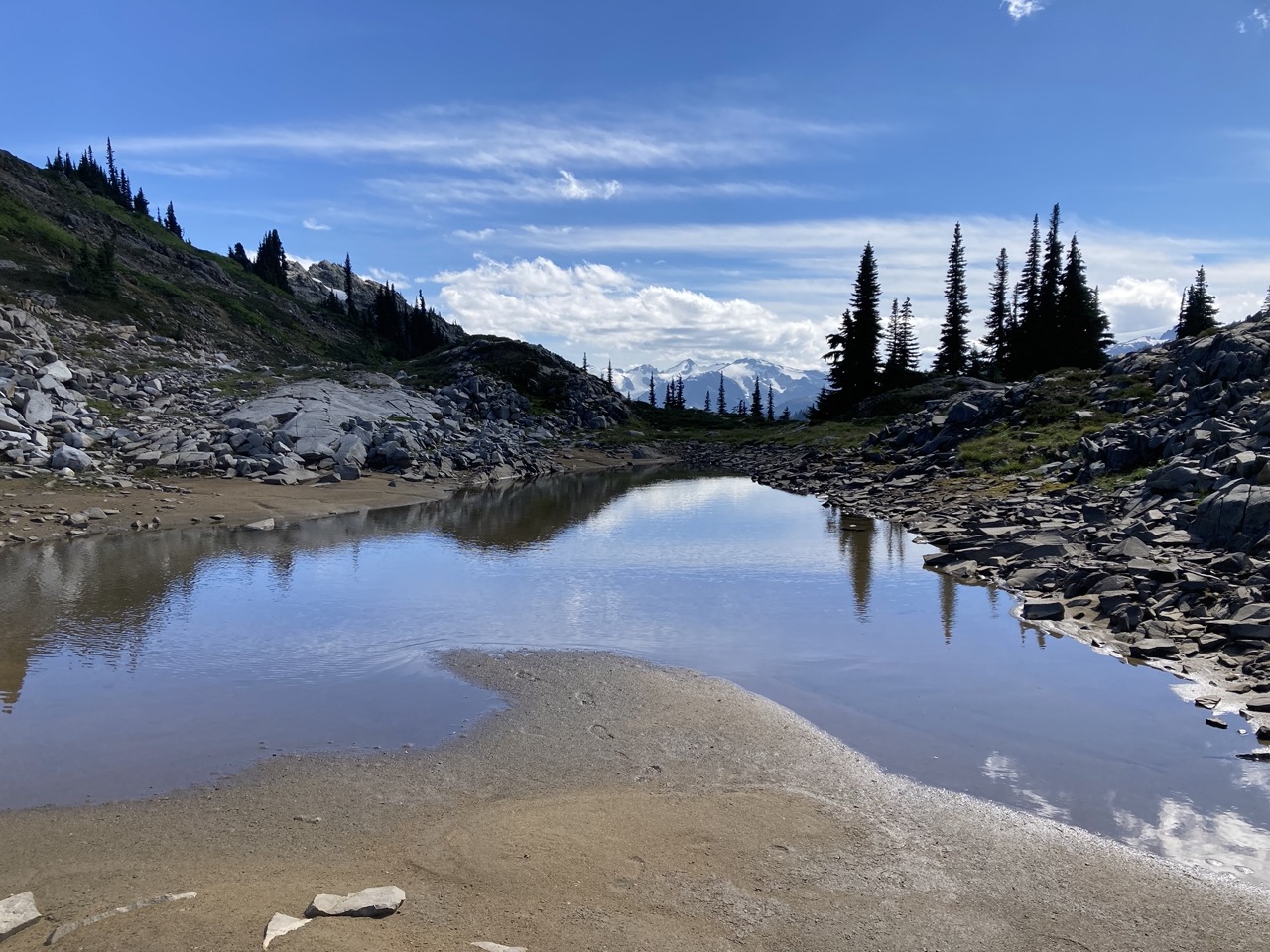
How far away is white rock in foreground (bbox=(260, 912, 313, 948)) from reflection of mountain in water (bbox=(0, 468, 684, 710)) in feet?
32.5

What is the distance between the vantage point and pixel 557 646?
18.0 metres

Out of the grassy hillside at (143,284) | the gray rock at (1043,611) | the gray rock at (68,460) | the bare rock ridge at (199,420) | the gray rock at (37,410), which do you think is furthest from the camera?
the grassy hillside at (143,284)

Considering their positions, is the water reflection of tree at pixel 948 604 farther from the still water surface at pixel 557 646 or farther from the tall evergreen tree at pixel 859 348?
the tall evergreen tree at pixel 859 348

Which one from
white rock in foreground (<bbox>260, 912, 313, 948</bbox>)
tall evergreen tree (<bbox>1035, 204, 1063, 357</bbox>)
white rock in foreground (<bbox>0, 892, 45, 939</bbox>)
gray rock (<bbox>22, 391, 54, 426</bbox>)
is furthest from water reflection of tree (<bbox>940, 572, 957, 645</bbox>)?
Result: tall evergreen tree (<bbox>1035, 204, 1063, 357</bbox>)

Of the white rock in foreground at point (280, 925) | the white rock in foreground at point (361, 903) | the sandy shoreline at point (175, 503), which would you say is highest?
the sandy shoreline at point (175, 503)

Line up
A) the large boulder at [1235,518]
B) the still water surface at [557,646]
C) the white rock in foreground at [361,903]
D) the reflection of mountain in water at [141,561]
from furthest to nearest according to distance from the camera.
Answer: the large boulder at [1235,518] → the reflection of mountain in water at [141,561] → the still water surface at [557,646] → the white rock in foreground at [361,903]

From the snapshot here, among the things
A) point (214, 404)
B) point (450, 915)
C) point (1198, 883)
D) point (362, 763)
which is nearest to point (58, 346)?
point (214, 404)

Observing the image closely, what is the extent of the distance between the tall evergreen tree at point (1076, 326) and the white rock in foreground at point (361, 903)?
88.7m

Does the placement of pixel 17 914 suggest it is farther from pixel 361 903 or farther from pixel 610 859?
pixel 610 859

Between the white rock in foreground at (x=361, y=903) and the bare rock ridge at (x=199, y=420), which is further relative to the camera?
the bare rock ridge at (x=199, y=420)

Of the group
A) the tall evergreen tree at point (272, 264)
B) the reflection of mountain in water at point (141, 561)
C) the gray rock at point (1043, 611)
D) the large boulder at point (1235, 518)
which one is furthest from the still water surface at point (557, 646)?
the tall evergreen tree at point (272, 264)

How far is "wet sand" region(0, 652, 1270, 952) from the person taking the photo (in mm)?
A: 7629

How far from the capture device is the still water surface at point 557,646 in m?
11.3

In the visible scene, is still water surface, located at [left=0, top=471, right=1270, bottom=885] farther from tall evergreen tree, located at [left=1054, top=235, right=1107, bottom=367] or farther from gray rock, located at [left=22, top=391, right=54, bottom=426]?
tall evergreen tree, located at [left=1054, top=235, right=1107, bottom=367]
